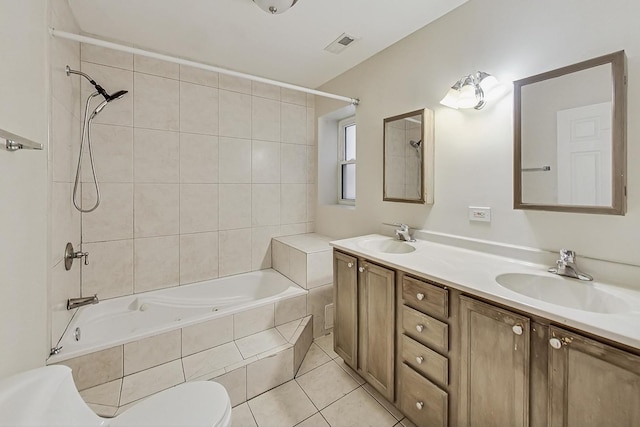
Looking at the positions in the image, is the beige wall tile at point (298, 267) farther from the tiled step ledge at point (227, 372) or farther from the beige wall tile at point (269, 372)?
the beige wall tile at point (269, 372)

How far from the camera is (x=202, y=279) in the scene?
8.13 feet

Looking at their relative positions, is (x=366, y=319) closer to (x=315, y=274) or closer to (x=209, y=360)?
(x=315, y=274)

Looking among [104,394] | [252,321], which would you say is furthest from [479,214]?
[104,394]

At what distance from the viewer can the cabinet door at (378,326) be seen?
1.47 meters

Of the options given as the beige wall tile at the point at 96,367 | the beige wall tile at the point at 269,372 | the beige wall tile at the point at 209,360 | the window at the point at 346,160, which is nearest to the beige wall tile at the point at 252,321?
the beige wall tile at the point at 209,360

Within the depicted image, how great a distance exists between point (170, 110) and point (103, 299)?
5.43 feet

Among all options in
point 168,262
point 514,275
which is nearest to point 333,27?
point 514,275

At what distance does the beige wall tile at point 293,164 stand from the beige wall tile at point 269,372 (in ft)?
5.81

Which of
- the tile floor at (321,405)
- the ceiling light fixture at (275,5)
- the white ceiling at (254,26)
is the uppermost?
the white ceiling at (254,26)

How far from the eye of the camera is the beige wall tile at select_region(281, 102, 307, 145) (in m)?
2.89

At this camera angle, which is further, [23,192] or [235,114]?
[235,114]

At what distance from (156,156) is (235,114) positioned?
2.72 feet

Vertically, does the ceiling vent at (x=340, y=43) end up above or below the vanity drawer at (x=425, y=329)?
above

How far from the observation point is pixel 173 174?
2312 millimetres
